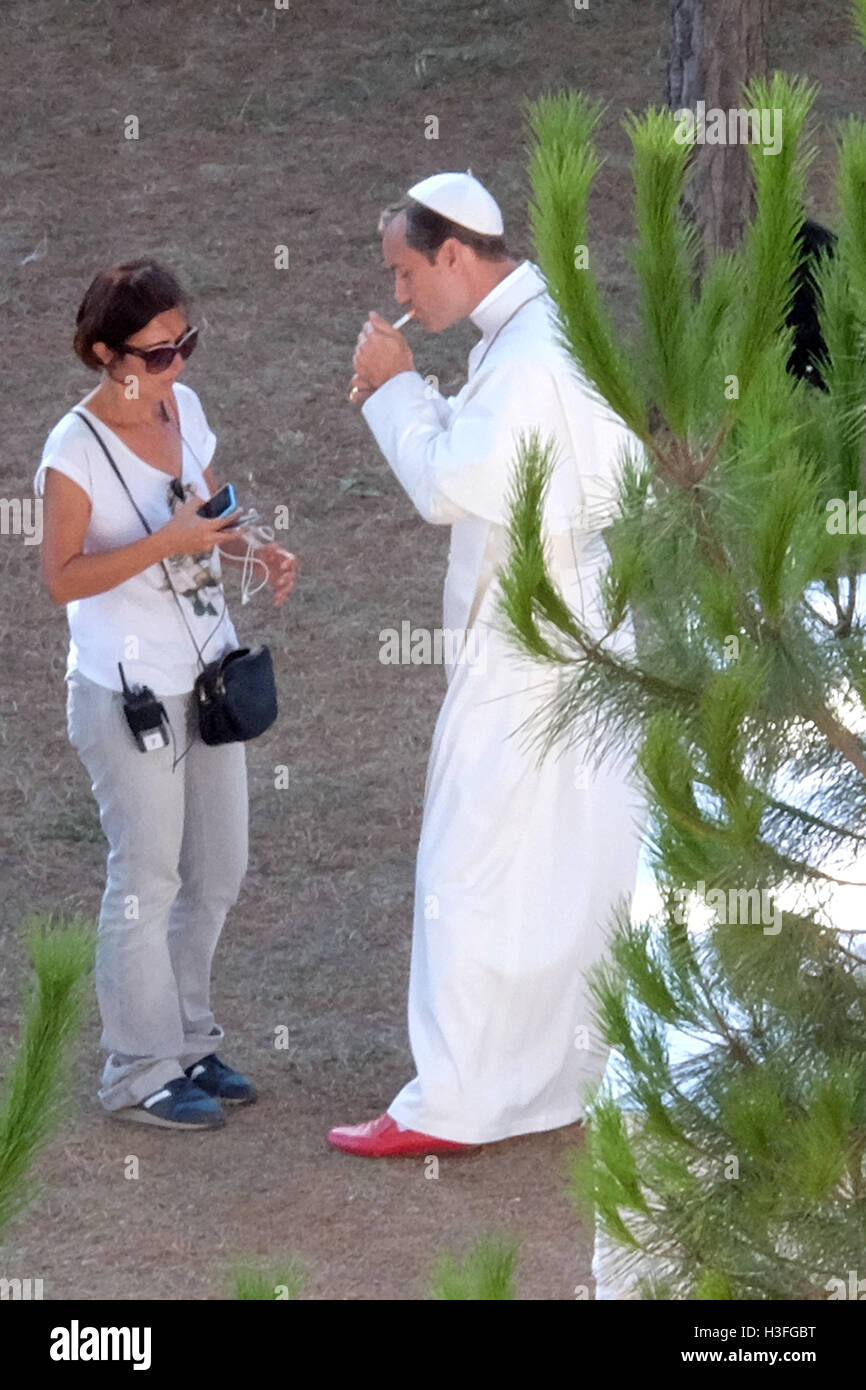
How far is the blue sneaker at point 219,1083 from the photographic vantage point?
4.66 m

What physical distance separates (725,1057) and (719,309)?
3.01ft

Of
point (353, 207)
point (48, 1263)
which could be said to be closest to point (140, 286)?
point (48, 1263)

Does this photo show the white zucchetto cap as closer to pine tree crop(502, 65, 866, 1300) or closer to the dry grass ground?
the dry grass ground

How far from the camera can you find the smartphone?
407 cm

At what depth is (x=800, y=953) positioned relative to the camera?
232 cm

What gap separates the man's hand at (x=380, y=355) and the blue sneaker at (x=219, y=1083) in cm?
162

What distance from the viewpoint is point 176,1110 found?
4484mm

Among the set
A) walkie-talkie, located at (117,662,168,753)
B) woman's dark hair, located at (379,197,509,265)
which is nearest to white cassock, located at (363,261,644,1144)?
woman's dark hair, located at (379,197,509,265)

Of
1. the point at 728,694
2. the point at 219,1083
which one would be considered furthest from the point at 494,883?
the point at 728,694

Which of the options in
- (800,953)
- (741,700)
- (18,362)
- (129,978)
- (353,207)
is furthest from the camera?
(353,207)

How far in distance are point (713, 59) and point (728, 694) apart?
724 cm

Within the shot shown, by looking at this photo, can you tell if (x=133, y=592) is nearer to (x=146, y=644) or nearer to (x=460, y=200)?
(x=146, y=644)

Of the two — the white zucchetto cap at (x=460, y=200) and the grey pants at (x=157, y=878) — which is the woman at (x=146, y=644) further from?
the white zucchetto cap at (x=460, y=200)
